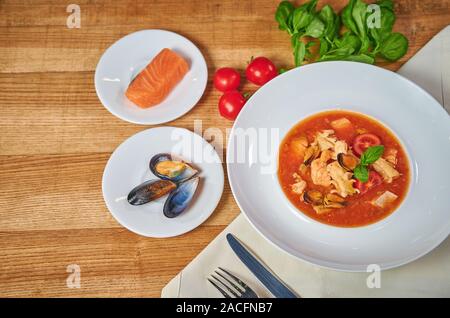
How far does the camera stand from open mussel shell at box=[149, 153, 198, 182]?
7.22 ft

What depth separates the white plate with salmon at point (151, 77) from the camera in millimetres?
2373

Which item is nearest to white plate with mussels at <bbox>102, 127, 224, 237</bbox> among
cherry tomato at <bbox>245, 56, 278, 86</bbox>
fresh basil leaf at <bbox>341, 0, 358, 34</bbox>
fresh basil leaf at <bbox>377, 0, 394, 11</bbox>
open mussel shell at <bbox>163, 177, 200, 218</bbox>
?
open mussel shell at <bbox>163, 177, 200, 218</bbox>

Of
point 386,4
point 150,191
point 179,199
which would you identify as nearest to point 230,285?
point 179,199

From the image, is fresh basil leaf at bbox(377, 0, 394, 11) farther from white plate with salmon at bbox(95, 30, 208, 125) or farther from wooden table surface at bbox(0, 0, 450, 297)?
white plate with salmon at bbox(95, 30, 208, 125)

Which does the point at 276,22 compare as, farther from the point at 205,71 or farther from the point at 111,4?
the point at 111,4

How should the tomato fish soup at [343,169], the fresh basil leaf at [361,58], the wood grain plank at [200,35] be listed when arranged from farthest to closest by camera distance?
the wood grain plank at [200,35]
the fresh basil leaf at [361,58]
the tomato fish soup at [343,169]

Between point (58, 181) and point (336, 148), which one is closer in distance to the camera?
point (336, 148)

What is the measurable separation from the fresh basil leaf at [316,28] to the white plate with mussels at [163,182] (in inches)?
33.1

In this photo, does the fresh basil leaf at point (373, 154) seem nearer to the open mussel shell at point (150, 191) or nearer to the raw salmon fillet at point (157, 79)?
the open mussel shell at point (150, 191)

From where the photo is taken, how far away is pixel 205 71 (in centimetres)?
248

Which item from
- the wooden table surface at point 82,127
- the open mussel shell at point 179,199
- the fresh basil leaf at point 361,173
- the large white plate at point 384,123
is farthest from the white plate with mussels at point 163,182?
the fresh basil leaf at point 361,173

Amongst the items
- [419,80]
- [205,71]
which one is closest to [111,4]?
[205,71]

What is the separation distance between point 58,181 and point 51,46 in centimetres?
84
